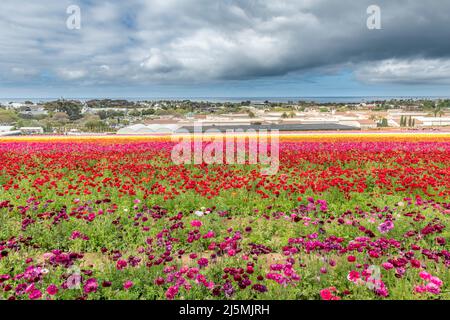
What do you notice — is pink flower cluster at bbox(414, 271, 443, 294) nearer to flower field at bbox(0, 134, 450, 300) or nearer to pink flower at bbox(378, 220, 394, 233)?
flower field at bbox(0, 134, 450, 300)

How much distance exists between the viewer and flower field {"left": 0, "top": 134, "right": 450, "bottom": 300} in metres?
3.69

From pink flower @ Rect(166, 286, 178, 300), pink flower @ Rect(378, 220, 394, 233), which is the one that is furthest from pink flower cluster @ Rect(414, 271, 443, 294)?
pink flower @ Rect(166, 286, 178, 300)

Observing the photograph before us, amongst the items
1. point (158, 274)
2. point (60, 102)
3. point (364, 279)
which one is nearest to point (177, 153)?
point (158, 274)

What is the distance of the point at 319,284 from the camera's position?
154 inches

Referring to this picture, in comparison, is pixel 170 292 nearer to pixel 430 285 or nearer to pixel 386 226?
pixel 430 285

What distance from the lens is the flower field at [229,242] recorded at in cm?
369

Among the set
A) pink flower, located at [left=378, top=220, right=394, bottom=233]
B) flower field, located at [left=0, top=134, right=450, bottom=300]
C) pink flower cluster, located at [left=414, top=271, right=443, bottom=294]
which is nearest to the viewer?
pink flower cluster, located at [left=414, top=271, right=443, bottom=294]

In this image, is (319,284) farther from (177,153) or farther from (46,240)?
(177,153)

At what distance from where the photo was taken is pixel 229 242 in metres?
4.40

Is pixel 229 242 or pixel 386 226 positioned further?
pixel 386 226

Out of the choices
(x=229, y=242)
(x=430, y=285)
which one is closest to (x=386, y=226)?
(x=430, y=285)

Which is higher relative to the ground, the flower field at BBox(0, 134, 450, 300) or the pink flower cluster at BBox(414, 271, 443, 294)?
the pink flower cluster at BBox(414, 271, 443, 294)

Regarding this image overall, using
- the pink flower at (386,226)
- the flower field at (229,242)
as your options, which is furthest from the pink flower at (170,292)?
the pink flower at (386,226)
